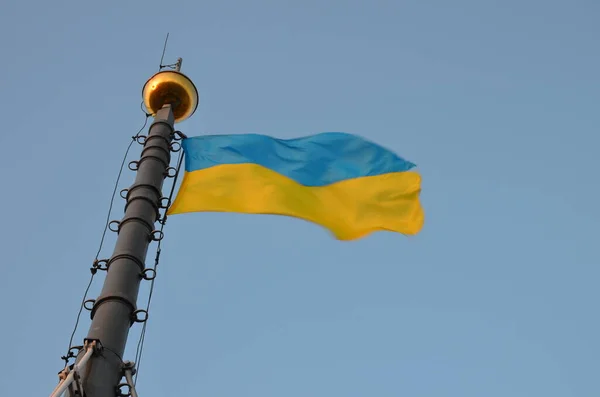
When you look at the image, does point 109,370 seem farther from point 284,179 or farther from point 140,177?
point 284,179

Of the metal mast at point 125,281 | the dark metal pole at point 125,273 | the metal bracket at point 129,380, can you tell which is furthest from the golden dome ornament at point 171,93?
the metal bracket at point 129,380

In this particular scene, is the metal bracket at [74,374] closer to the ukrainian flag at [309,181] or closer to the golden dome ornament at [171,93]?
the ukrainian flag at [309,181]

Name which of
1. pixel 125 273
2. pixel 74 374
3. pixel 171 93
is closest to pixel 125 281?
pixel 125 273

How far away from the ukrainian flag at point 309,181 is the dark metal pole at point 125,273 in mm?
1090

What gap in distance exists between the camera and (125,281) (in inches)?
398

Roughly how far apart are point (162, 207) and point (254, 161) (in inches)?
135

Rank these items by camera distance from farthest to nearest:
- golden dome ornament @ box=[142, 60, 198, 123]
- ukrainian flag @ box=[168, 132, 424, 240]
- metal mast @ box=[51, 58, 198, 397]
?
golden dome ornament @ box=[142, 60, 198, 123]
ukrainian flag @ box=[168, 132, 424, 240]
metal mast @ box=[51, 58, 198, 397]

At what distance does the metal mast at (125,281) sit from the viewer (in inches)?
345

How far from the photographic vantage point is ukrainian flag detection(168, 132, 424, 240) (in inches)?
560

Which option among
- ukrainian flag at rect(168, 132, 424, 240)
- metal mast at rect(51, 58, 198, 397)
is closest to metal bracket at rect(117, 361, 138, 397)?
metal mast at rect(51, 58, 198, 397)

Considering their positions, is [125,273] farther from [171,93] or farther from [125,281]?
[171,93]

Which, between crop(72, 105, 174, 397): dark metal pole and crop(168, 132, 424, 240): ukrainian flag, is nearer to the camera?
crop(72, 105, 174, 397): dark metal pole

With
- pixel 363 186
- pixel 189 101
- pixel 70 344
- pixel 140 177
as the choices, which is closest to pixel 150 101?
pixel 189 101

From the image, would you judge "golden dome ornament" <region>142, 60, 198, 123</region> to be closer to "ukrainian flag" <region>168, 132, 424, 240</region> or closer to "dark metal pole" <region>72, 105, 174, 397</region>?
"ukrainian flag" <region>168, 132, 424, 240</region>
